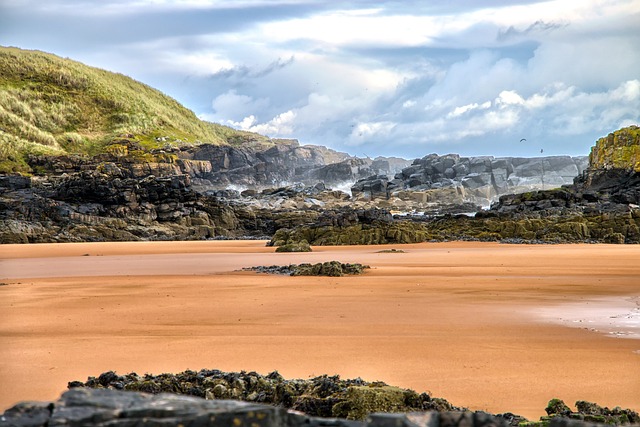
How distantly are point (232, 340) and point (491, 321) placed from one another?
4.21 meters

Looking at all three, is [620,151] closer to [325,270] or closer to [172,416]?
[325,270]

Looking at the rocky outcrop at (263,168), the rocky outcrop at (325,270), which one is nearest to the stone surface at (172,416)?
the rocky outcrop at (325,270)

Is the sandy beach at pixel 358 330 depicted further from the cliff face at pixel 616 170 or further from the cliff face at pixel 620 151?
the cliff face at pixel 620 151

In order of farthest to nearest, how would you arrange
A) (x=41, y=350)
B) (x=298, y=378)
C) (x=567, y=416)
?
(x=41, y=350)
(x=298, y=378)
(x=567, y=416)

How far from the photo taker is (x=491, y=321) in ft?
34.6

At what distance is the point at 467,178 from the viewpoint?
A: 384 feet

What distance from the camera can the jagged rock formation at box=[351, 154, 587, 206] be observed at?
95325 mm

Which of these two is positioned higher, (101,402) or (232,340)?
(101,402)

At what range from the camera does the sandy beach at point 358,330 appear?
6.82 metres

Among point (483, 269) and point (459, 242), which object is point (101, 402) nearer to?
point (483, 269)

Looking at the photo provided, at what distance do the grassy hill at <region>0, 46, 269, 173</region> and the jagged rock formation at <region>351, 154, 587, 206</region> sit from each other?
3287 cm

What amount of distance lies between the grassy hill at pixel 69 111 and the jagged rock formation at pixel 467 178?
32.9 metres

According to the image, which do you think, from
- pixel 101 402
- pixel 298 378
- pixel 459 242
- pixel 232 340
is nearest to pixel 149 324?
pixel 232 340

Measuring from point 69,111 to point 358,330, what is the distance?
98886 mm
